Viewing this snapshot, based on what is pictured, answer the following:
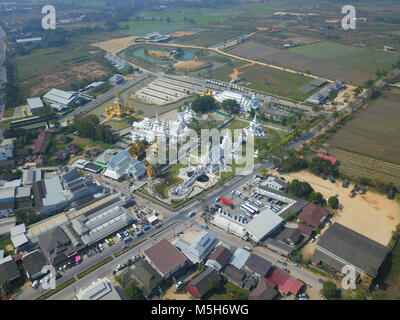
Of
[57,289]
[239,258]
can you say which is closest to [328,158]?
[239,258]

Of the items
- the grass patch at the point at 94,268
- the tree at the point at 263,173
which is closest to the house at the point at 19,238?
the grass patch at the point at 94,268

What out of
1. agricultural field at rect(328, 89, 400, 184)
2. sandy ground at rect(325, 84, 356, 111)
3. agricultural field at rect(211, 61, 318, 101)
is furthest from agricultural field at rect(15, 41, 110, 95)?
agricultural field at rect(328, 89, 400, 184)

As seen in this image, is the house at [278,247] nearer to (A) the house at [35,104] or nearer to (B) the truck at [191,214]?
(B) the truck at [191,214]

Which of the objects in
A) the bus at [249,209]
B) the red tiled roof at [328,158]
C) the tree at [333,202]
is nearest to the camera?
the bus at [249,209]

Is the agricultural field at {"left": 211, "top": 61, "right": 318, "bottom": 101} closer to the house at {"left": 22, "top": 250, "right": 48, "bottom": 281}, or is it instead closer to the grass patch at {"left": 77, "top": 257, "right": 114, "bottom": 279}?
the grass patch at {"left": 77, "top": 257, "right": 114, "bottom": 279}

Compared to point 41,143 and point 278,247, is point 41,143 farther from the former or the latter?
point 278,247

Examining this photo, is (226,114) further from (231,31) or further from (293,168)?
(231,31)
